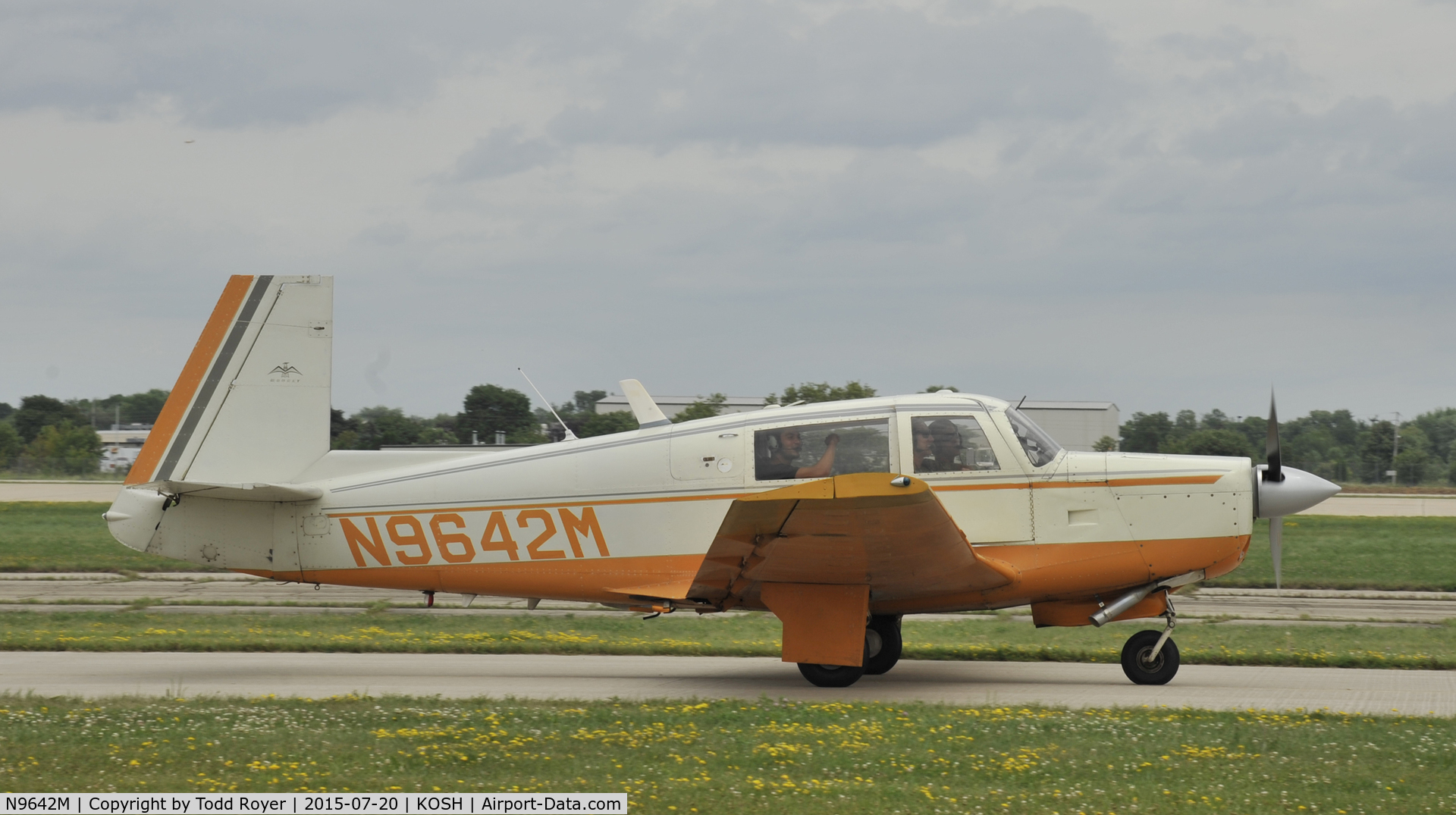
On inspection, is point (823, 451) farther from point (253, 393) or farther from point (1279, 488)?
point (253, 393)

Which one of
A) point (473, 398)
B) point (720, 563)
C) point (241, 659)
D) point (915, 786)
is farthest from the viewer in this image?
point (473, 398)

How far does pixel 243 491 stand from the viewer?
10.1 meters

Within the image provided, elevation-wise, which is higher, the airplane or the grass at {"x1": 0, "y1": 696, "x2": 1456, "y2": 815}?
the airplane

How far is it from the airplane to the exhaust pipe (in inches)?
0.7

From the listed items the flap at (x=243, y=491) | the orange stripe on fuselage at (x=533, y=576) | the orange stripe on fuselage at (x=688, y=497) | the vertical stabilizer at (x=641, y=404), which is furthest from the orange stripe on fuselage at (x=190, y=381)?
the vertical stabilizer at (x=641, y=404)

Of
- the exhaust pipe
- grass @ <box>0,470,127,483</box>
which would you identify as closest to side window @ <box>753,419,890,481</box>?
the exhaust pipe

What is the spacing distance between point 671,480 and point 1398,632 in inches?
387

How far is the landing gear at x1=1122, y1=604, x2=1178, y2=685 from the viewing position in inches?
385

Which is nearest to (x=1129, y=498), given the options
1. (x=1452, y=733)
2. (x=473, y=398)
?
(x=1452, y=733)

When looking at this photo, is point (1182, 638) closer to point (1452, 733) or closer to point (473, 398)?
point (1452, 733)

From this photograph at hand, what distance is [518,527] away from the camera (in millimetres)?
9977

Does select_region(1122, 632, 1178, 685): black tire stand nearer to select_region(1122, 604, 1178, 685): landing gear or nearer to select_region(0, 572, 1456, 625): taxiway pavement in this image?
select_region(1122, 604, 1178, 685): landing gear

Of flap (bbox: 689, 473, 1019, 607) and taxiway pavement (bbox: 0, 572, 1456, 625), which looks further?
taxiway pavement (bbox: 0, 572, 1456, 625)

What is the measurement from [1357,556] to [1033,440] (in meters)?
18.4
